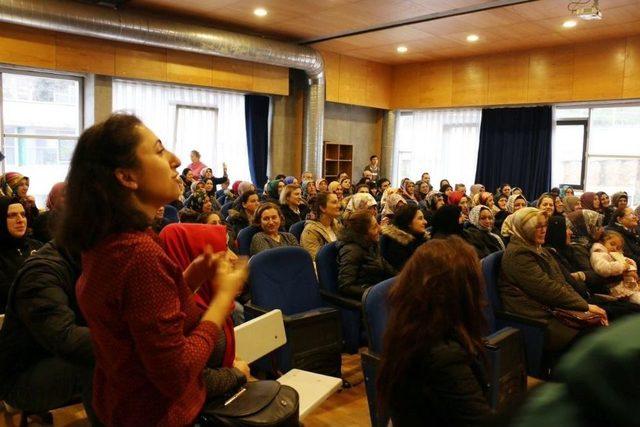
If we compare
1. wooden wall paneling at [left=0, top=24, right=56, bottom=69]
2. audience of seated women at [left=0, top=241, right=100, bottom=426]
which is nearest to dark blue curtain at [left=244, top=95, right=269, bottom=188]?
wooden wall paneling at [left=0, top=24, right=56, bottom=69]

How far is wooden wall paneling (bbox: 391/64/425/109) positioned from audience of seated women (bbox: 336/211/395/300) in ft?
25.0

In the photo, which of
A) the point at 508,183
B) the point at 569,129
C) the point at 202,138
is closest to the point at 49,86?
the point at 202,138

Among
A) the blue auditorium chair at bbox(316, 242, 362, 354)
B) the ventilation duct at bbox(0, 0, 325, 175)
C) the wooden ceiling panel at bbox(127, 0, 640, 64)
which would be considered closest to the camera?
the blue auditorium chair at bbox(316, 242, 362, 354)

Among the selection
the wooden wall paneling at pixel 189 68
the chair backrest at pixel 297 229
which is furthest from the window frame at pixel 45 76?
the chair backrest at pixel 297 229

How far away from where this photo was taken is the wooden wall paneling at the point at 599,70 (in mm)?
7961

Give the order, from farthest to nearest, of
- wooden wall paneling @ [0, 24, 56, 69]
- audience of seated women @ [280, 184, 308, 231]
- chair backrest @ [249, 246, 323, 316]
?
wooden wall paneling @ [0, 24, 56, 69] → audience of seated women @ [280, 184, 308, 231] → chair backrest @ [249, 246, 323, 316]

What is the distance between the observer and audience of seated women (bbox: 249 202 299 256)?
143 inches

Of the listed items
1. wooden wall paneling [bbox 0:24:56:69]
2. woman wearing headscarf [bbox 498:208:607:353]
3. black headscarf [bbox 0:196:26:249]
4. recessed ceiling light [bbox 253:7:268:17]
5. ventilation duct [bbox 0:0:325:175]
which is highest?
recessed ceiling light [bbox 253:7:268:17]

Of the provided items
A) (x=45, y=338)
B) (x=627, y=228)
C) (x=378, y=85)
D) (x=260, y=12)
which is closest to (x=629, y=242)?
(x=627, y=228)

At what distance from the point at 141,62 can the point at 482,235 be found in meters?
5.51

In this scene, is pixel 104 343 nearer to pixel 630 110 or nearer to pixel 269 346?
pixel 269 346

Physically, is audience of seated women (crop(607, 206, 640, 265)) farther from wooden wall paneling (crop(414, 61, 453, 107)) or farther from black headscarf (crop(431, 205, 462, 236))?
wooden wall paneling (crop(414, 61, 453, 107))

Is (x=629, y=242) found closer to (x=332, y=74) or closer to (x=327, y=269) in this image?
(x=327, y=269)

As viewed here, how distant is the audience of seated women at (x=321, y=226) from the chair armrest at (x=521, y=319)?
1464mm
